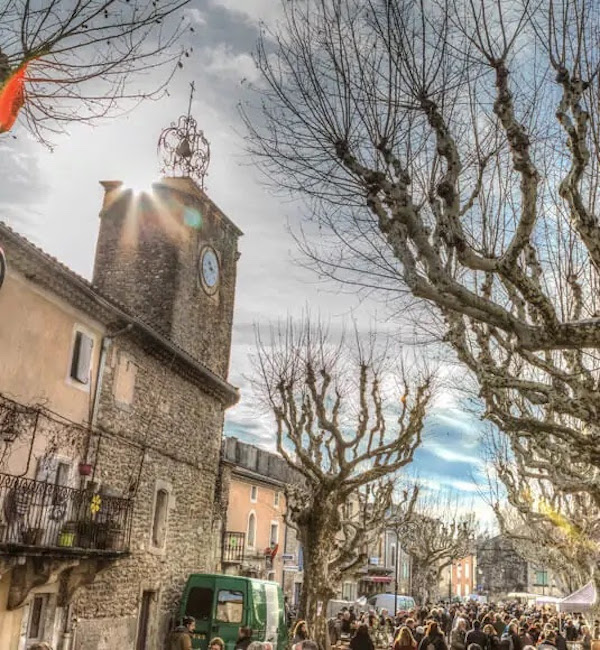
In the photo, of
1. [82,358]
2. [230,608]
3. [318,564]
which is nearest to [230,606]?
[230,608]

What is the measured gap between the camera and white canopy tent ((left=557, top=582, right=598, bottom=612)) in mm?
21469

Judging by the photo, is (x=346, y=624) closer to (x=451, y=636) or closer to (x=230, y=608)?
(x=230, y=608)

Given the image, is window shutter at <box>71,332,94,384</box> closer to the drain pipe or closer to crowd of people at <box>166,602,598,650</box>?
the drain pipe

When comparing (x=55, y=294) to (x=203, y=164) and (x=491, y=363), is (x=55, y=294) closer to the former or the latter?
(x=491, y=363)

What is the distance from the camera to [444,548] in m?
51.6

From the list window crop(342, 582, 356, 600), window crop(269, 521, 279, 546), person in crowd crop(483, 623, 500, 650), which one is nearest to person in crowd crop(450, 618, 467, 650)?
person in crowd crop(483, 623, 500, 650)

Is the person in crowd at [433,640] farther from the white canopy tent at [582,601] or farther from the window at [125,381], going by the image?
the white canopy tent at [582,601]

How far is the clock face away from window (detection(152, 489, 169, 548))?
7972 mm

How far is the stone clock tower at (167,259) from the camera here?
2325 cm

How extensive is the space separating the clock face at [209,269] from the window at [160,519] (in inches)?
314

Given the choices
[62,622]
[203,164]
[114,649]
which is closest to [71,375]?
[62,622]

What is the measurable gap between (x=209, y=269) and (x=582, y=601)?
52.0 ft

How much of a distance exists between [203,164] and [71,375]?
1242 cm

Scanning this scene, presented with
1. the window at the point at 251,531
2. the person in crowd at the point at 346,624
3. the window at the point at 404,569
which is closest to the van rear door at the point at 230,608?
the person in crowd at the point at 346,624
